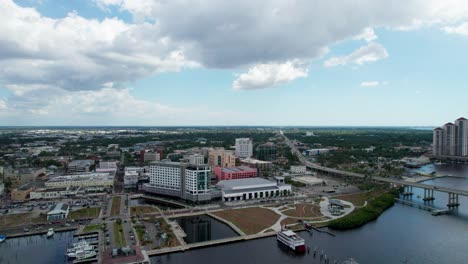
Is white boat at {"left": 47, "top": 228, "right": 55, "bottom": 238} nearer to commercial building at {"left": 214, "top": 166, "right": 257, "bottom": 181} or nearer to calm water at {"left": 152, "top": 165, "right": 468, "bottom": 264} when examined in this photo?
calm water at {"left": 152, "top": 165, "right": 468, "bottom": 264}

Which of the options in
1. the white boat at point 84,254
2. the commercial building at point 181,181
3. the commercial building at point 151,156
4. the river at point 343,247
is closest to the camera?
the white boat at point 84,254

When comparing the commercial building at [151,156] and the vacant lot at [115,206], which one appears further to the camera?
the commercial building at [151,156]

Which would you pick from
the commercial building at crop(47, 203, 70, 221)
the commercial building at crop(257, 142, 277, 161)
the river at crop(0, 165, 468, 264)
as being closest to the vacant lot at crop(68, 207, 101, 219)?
the commercial building at crop(47, 203, 70, 221)

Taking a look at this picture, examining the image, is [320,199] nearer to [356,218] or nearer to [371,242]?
[356,218]

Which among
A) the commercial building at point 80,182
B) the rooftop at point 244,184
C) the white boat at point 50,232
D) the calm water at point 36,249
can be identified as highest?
the rooftop at point 244,184

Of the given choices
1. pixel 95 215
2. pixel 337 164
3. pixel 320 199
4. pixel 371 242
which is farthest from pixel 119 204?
pixel 337 164

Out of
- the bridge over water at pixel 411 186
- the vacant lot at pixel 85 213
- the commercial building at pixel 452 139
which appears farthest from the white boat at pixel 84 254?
the commercial building at pixel 452 139

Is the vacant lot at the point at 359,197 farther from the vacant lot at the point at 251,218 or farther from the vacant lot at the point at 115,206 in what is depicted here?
the vacant lot at the point at 115,206
